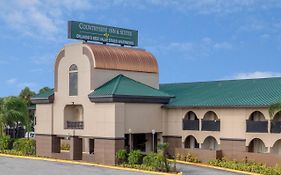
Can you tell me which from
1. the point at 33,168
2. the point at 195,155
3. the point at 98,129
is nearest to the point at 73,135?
the point at 98,129

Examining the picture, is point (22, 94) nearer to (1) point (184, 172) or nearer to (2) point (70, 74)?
(2) point (70, 74)

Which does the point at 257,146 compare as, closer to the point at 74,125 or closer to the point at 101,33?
the point at 74,125

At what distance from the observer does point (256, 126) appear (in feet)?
127

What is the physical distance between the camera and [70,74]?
147ft

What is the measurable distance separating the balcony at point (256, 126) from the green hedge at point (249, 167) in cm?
262

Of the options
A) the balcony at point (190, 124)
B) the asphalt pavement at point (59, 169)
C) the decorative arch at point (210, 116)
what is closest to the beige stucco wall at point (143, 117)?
the balcony at point (190, 124)

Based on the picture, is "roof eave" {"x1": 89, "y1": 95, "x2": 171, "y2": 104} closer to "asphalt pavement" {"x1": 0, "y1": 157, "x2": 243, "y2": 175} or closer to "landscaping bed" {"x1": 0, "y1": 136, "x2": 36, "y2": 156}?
"asphalt pavement" {"x1": 0, "y1": 157, "x2": 243, "y2": 175}

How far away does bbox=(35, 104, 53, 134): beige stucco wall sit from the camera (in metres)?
46.7

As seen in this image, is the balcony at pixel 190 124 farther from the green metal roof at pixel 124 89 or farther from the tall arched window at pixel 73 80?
the tall arched window at pixel 73 80

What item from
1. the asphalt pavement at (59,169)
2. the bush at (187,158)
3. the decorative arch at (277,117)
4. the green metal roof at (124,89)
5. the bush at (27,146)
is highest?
the green metal roof at (124,89)

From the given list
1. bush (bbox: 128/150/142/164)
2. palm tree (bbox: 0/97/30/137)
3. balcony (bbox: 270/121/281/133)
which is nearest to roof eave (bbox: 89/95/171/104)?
bush (bbox: 128/150/142/164)

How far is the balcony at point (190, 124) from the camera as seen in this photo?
42.9m

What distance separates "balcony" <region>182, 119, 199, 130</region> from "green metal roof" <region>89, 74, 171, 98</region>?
108 inches

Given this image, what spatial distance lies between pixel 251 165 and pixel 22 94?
61.1 metres
